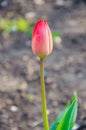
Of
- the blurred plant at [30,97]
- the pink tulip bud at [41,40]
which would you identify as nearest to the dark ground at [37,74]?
the blurred plant at [30,97]

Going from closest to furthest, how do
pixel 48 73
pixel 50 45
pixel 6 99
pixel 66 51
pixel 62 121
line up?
pixel 50 45
pixel 62 121
pixel 6 99
pixel 48 73
pixel 66 51

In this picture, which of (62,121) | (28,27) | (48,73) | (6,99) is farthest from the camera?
(28,27)

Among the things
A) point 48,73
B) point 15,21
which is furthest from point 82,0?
point 48,73

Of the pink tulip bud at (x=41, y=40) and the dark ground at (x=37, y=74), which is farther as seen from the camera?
the dark ground at (x=37, y=74)

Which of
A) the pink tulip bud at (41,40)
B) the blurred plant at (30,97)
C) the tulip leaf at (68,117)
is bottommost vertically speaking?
the tulip leaf at (68,117)

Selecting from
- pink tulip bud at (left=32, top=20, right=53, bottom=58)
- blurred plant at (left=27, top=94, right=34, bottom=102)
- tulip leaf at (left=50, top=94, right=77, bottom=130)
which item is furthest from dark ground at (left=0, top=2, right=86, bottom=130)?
pink tulip bud at (left=32, top=20, right=53, bottom=58)

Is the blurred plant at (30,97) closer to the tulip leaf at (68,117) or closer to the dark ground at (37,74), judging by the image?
the dark ground at (37,74)

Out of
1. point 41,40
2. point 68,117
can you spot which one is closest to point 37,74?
point 68,117

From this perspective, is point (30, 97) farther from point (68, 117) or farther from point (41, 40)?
point (41, 40)

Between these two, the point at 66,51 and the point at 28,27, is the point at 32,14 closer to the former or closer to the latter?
the point at 28,27

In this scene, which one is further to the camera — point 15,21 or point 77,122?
point 15,21
